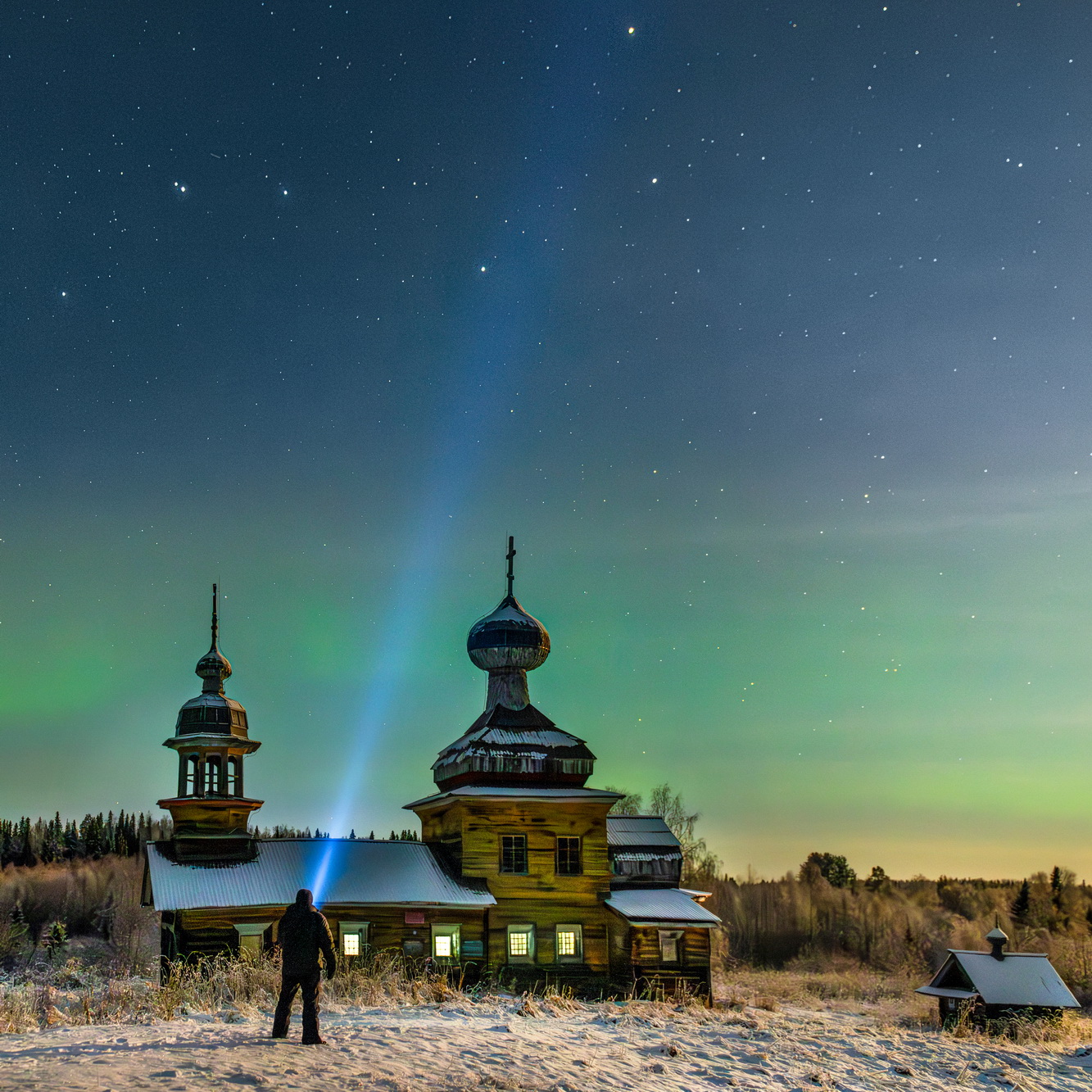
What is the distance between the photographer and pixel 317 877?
33.7m

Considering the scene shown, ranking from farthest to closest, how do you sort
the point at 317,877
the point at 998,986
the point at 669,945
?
1. the point at 669,945
2. the point at 317,877
3. the point at 998,986

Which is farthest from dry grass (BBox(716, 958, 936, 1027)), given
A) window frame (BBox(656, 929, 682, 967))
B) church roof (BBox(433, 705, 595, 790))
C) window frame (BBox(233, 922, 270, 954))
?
window frame (BBox(233, 922, 270, 954))

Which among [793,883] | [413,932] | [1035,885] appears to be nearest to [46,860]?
[793,883]

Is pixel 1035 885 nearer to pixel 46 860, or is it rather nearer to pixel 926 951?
pixel 926 951

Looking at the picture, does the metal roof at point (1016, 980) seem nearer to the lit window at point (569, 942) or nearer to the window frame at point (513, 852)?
the lit window at point (569, 942)

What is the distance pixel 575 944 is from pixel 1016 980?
12.0 meters

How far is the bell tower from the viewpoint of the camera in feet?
115

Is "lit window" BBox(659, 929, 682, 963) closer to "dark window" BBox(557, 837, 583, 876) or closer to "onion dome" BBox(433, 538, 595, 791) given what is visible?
"dark window" BBox(557, 837, 583, 876)

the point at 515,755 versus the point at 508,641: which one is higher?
the point at 508,641

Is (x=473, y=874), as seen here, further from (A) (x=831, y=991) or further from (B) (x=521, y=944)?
(A) (x=831, y=991)

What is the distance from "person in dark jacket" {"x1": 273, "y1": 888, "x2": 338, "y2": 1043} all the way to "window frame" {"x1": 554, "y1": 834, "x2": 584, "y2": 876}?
20.8 metres

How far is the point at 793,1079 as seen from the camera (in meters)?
16.0

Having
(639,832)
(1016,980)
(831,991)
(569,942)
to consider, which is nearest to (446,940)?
(569,942)

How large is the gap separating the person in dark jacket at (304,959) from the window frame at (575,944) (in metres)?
20.3
